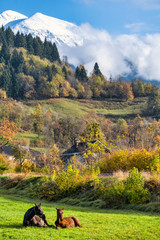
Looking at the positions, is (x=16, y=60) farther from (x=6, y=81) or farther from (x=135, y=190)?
(x=135, y=190)

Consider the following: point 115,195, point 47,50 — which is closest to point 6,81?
point 47,50

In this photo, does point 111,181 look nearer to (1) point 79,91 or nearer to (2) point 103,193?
(2) point 103,193

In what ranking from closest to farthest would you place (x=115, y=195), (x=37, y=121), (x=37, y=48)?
1. (x=115, y=195)
2. (x=37, y=121)
3. (x=37, y=48)

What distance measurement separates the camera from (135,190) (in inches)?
726

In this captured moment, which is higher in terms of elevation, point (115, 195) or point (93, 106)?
point (93, 106)

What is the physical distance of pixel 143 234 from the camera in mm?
9703

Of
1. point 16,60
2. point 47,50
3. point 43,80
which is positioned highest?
point 47,50

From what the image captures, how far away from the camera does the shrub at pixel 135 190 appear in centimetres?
1814

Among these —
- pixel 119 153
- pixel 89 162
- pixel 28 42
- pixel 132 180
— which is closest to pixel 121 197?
pixel 132 180

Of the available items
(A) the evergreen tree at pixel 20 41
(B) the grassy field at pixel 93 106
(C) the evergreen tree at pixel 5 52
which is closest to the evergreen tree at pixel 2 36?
(A) the evergreen tree at pixel 20 41

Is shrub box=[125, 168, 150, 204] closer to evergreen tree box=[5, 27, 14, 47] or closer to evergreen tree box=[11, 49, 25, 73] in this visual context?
evergreen tree box=[11, 49, 25, 73]

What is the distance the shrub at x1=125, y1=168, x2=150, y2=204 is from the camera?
714 inches

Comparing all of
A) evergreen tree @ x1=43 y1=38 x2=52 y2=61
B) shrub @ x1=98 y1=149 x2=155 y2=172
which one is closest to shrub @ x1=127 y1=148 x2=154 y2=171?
shrub @ x1=98 y1=149 x2=155 y2=172

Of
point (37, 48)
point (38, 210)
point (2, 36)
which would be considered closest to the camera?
point (38, 210)
